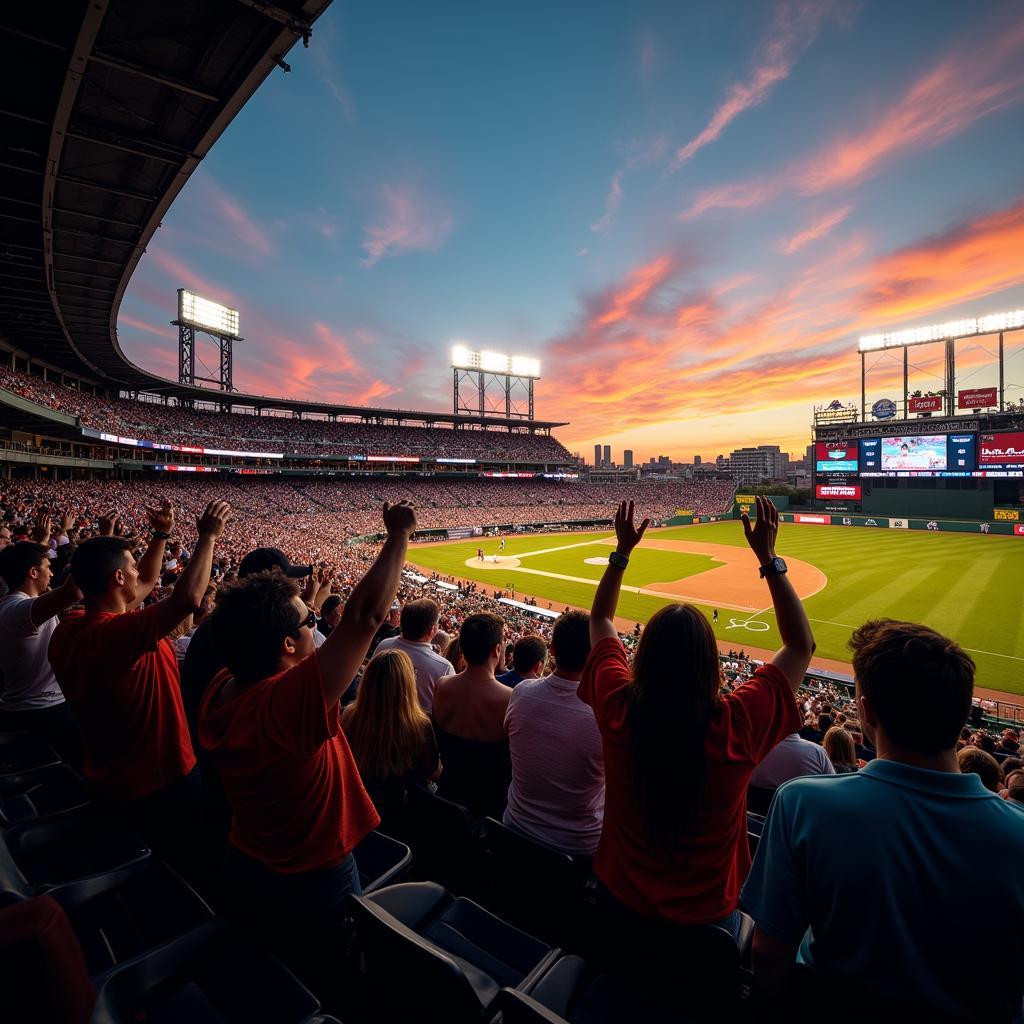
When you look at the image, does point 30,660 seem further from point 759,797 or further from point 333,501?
point 333,501

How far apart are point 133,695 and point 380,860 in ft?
6.15

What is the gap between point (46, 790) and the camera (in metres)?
3.85

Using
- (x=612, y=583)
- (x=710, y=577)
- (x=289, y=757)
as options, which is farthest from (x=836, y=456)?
(x=289, y=757)

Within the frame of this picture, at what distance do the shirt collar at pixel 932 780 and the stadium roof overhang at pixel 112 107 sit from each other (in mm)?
11102

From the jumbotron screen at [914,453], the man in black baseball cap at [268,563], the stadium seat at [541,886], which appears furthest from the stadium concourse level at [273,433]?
the jumbotron screen at [914,453]

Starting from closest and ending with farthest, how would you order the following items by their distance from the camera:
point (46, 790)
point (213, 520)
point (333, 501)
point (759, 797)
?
point (213, 520), point (46, 790), point (759, 797), point (333, 501)

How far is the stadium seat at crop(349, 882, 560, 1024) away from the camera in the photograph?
5.58ft

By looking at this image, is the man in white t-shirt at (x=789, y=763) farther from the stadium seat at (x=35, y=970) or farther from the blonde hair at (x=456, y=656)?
the stadium seat at (x=35, y=970)

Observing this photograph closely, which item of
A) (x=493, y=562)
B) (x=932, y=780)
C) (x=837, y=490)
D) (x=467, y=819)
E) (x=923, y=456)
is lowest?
(x=493, y=562)

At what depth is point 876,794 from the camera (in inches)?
63.5

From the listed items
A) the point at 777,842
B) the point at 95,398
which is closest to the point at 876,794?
the point at 777,842

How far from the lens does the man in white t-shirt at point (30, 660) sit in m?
4.22

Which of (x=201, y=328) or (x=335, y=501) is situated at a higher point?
(x=201, y=328)

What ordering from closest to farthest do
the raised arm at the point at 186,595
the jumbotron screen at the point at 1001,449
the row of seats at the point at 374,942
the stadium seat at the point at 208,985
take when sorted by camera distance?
the row of seats at the point at 374,942
the stadium seat at the point at 208,985
the raised arm at the point at 186,595
the jumbotron screen at the point at 1001,449
